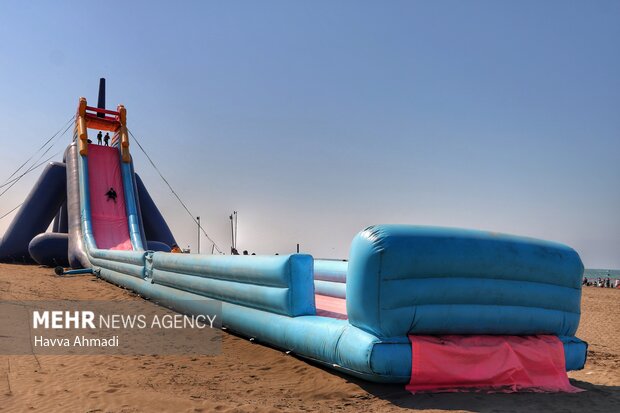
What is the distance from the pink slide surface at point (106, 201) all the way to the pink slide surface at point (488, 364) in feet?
41.3

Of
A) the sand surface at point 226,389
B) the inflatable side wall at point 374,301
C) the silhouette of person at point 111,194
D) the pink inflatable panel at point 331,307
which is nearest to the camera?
the sand surface at point 226,389

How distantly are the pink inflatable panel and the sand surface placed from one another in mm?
557

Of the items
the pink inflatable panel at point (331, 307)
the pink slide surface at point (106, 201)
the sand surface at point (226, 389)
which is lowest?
the sand surface at point (226, 389)

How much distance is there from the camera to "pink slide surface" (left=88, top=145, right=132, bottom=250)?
15.0m

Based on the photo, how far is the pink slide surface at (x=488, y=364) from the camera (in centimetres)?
359

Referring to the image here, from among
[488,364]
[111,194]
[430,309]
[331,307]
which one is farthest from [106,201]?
[488,364]

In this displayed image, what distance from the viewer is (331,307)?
5422 millimetres

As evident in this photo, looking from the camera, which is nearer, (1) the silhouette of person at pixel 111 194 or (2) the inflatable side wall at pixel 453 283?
(2) the inflatable side wall at pixel 453 283

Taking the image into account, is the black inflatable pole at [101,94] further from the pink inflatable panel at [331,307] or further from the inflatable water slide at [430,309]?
the inflatable water slide at [430,309]

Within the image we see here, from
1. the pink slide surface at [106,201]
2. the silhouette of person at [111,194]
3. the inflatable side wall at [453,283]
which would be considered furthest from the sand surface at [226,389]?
the silhouette of person at [111,194]

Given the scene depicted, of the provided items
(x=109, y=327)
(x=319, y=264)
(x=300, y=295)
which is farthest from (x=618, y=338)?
(x=109, y=327)

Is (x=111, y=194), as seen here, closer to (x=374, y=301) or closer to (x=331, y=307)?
(x=331, y=307)

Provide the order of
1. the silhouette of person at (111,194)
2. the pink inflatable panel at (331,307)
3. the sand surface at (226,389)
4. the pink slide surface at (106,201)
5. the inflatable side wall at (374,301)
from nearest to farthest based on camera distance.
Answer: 1. the sand surface at (226,389)
2. the inflatable side wall at (374,301)
3. the pink inflatable panel at (331,307)
4. the pink slide surface at (106,201)
5. the silhouette of person at (111,194)

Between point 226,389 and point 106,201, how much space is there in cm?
1377
